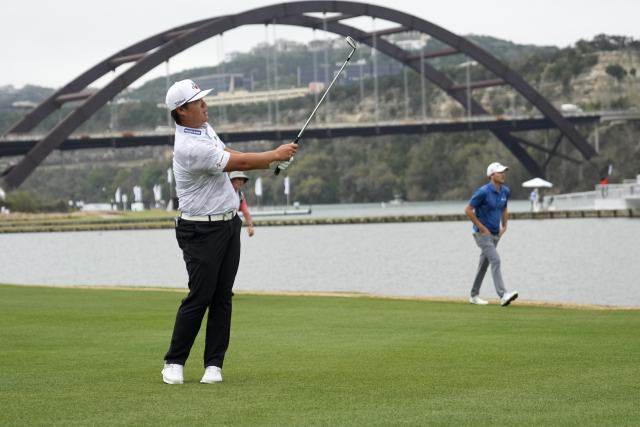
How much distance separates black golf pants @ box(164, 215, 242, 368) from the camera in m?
5.56

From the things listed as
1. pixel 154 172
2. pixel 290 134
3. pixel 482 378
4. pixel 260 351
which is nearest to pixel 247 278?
pixel 260 351

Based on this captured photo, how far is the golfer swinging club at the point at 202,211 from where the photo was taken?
5520 millimetres

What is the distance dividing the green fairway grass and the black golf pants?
231 mm

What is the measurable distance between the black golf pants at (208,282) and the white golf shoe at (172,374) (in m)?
0.04

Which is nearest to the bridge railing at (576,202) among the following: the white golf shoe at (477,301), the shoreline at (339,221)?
the shoreline at (339,221)

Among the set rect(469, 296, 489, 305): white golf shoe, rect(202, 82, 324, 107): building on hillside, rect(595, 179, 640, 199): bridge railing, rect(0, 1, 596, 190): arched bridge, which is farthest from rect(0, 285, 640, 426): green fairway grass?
rect(202, 82, 324, 107): building on hillside

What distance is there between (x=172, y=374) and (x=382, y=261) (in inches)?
965

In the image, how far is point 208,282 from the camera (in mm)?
5566

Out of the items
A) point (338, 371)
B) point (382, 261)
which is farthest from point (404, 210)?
point (338, 371)

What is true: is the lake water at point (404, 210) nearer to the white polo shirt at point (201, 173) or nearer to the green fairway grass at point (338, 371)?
the green fairway grass at point (338, 371)

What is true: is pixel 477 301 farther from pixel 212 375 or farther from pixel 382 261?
pixel 382 261

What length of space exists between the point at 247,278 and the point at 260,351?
1815 cm

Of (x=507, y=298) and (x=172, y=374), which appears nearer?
(x=172, y=374)

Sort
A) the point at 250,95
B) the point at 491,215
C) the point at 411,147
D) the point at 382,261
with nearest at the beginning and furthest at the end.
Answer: the point at 491,215 → the point at 382,261 → the point at 250,95 → the point at 411,147
